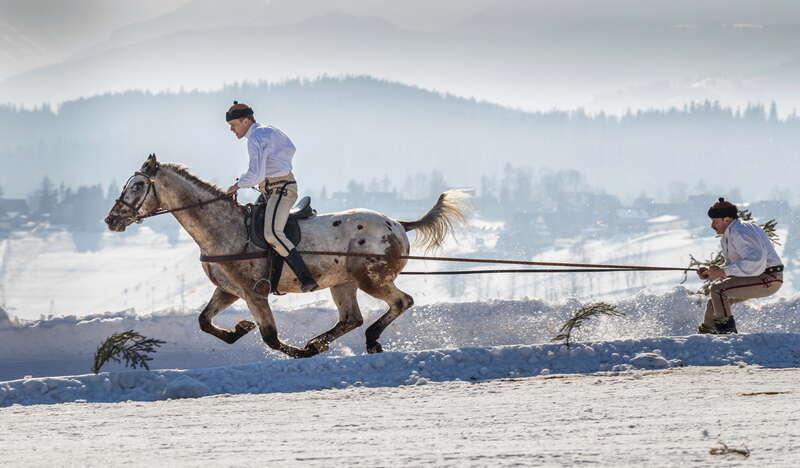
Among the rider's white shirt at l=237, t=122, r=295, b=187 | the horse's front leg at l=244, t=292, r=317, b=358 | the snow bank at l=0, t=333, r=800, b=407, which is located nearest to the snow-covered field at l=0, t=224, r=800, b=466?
the snow bank at l=0, t=333, r=800, b=407

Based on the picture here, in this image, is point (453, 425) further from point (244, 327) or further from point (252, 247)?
point (244, 327)

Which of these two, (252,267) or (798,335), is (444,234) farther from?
(798,335)

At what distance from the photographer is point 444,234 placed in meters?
17.1

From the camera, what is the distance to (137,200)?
15633mm

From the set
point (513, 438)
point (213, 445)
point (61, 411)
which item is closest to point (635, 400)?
point (513, 438)

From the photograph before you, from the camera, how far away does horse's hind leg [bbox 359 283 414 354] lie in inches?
623

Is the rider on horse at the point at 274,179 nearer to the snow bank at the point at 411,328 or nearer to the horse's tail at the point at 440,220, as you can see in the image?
the horse's tail at the point at 440,220

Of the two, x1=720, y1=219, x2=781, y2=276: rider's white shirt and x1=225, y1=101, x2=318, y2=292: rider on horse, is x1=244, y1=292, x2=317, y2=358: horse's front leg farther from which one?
x1=720, y1=219, x2=781, y2=276: rider's white shirt

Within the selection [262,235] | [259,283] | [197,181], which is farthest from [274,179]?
[259,283]

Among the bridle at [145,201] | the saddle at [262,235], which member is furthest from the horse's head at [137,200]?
the saddle at [262,235]

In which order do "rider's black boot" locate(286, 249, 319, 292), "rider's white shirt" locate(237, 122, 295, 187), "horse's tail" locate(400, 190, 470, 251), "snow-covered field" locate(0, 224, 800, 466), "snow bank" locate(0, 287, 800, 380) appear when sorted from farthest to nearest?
"snow bank" locate(0, 287, 800, 380), "horse's tail" locate(400, 190, 470, 251), "rider's black boot" locate(286, 249, 319, 292), "rider's white shirt" locate(237, 122, 295, 187), "snow-covered field" locate(0, 224, 800, 466)

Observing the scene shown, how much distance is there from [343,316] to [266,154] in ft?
7.30

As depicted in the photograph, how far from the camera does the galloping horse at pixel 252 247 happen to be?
15.5 m

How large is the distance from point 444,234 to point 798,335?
4.63m
